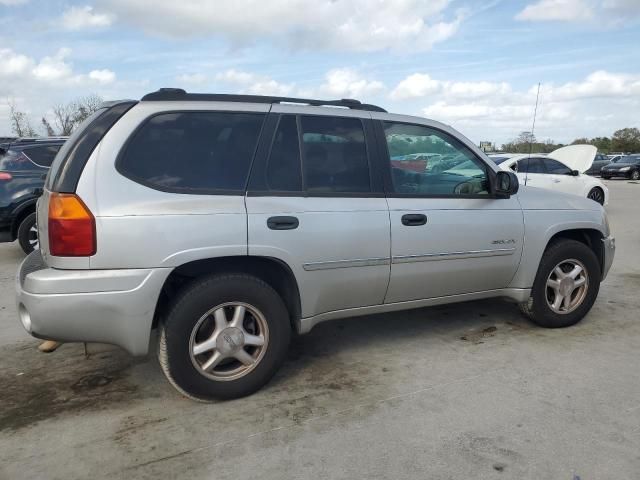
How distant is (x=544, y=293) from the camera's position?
4.39m

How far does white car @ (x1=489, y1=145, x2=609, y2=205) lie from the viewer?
12.8 metres

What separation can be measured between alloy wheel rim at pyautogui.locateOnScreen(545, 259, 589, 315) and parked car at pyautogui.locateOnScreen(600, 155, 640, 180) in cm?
2794

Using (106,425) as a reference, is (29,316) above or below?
above

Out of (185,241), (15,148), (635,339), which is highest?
(15,148)

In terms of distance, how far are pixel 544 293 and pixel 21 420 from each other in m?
3.81

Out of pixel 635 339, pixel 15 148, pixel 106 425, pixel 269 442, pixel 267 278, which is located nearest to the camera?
pixel 269 442

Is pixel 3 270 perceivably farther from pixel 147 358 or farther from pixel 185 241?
pixel 185 241

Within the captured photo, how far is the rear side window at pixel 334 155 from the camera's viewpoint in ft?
11.4

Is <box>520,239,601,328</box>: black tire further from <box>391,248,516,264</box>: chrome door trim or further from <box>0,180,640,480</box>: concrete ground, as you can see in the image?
<box>391,248,516,264</box>: chrome door trim

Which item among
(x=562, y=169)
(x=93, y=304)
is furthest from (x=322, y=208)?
(x=562, y=169)

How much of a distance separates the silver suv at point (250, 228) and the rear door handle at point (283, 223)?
14 mm

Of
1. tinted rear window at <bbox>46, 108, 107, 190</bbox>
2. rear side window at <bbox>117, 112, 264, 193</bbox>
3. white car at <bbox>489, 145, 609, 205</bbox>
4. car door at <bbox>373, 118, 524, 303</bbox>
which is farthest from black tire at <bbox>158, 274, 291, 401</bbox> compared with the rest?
white car at <bbox>489, 145, 609, 205</bbox>

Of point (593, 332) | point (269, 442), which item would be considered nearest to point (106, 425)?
point (269, 442)

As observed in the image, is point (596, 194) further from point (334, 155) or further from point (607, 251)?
point (334, 155)
